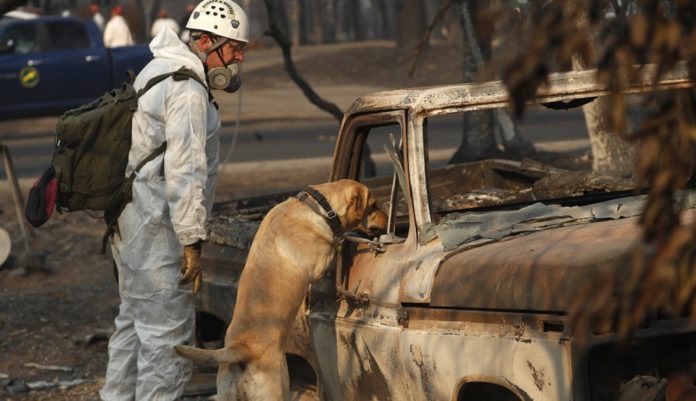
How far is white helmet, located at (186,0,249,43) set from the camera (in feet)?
21.3

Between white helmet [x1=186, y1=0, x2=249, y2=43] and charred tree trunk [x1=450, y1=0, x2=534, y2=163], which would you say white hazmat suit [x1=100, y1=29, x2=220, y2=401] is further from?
charred tree trunk [x1=450, y1=0, x2=534, y2=163]

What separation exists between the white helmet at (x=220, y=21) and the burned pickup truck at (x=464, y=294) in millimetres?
881

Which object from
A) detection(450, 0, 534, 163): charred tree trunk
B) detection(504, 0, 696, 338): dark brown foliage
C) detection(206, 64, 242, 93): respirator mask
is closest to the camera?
detection(504, 0, 696, 338): dark brown foliage

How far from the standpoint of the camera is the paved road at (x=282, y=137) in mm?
19375

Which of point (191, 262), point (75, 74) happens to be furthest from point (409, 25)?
point (191, 262)

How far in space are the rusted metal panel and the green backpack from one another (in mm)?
2246

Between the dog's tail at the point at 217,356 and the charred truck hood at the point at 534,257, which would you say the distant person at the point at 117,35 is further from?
the charred truck hood at the point at 534,257

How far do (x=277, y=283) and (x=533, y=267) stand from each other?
1283mm

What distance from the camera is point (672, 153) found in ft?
8.13

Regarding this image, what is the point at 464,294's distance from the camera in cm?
461

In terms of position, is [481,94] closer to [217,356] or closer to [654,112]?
[217,356]

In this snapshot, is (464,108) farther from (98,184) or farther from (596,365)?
(98,184)

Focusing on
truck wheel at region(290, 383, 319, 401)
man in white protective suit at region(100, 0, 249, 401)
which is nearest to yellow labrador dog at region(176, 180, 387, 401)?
truck wheel at region(290, 383, 319, 401)

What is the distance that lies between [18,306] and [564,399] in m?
7.07
